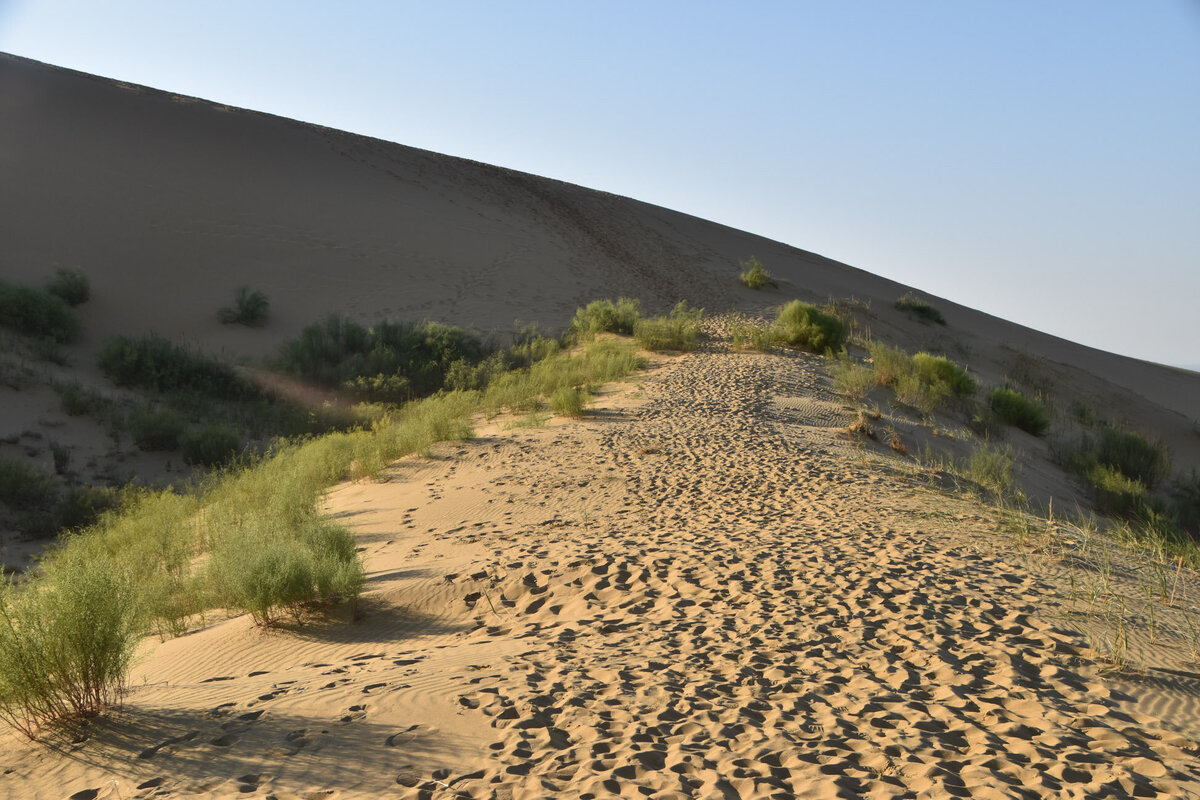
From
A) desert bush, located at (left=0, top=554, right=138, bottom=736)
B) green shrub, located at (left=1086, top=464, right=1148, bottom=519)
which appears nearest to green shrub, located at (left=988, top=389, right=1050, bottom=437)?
green shrub, located at (left=1086, top=464, right=1148, bottom=519)

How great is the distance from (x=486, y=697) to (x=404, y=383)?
13.3m

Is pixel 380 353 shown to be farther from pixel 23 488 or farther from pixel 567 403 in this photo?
pixel 23 488

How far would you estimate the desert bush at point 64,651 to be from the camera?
Answer: 430cm

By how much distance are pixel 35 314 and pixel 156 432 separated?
6438 mm

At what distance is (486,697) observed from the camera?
4656 millimetres

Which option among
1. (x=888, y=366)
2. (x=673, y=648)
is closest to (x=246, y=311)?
(x=888, y=366)

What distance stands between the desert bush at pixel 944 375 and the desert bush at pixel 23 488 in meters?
14.7

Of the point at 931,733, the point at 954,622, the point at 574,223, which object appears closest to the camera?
the point at 931,733

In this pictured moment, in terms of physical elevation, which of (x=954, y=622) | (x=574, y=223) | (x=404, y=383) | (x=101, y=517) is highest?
(x=574, y=223)

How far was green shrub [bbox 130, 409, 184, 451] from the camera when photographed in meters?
13.9

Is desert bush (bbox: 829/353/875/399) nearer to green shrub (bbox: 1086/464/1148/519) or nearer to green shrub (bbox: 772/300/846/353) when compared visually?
green shrub (bbox: 772/300/846/353)

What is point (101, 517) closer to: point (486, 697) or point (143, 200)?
point (486, 697)

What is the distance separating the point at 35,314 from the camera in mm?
17797

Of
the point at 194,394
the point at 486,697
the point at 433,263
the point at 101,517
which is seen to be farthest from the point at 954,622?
the point at 433,263
